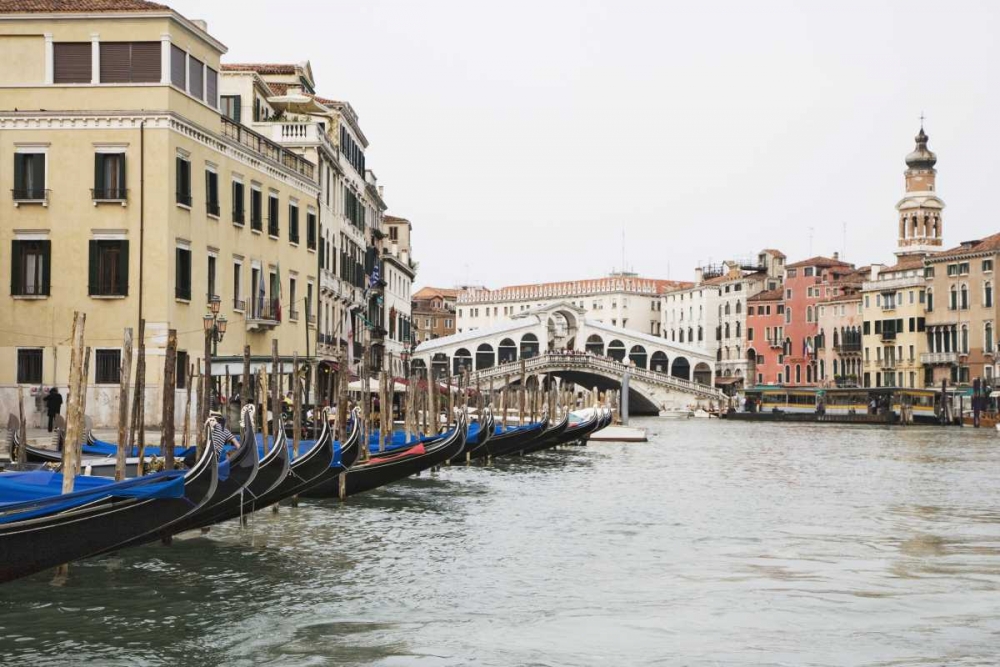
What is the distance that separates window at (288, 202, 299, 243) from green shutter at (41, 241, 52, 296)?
19.4 feet

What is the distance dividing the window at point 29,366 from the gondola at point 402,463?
19.7 ft

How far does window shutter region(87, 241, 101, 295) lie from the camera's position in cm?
2002

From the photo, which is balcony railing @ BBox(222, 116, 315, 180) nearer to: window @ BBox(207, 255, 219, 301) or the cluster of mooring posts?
window @ BBox(207, 255, 219, 301)

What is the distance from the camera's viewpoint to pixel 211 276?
21.9m

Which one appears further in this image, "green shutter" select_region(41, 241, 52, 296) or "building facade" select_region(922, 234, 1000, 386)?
"building facade" select_region(922, 234, 1000, 386)

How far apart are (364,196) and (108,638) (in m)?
29.1

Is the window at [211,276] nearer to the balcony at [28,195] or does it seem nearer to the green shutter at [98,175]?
the green shutter at [98,175]

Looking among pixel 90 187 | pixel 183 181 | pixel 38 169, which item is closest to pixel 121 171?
pixel 90 187

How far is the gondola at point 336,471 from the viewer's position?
1371 cm

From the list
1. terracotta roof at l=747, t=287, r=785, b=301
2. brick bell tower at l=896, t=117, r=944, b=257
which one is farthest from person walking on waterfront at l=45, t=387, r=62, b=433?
terracotta roof at l=747, t=287, r=785, b=301

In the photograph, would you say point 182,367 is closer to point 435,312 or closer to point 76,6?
point 76,6

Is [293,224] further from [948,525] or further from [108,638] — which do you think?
[108,638]

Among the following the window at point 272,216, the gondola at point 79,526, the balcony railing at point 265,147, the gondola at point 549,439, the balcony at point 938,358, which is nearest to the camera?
the gondola at point 79,526

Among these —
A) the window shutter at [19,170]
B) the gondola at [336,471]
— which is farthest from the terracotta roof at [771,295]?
the gondola at [336,471]
